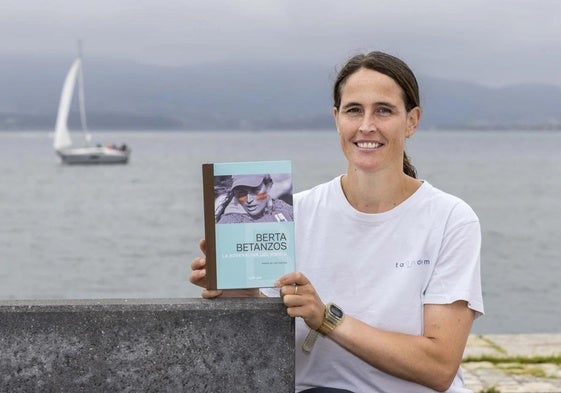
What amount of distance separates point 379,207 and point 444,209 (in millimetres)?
173

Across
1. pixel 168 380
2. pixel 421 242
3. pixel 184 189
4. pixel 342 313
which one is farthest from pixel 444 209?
pixel 184 189

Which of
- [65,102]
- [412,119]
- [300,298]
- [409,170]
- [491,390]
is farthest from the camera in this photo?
[65,102]

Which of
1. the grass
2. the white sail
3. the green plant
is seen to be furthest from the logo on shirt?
the white sail

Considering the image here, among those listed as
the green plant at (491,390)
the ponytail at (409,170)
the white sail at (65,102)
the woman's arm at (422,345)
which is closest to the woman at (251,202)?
the woman's arm at (422,345)

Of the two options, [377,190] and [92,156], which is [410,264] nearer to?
[377,190]

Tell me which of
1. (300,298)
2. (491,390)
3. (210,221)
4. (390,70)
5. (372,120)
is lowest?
(491,390)

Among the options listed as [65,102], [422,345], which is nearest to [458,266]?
[422,345]

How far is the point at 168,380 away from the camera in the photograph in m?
2.71

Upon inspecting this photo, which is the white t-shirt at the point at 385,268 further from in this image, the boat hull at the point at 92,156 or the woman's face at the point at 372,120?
the boat hull at the point at 92,156

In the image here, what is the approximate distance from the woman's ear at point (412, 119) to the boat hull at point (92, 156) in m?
64.2

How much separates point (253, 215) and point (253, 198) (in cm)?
4

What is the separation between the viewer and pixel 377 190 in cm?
284

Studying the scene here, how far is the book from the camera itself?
2613 millimetres

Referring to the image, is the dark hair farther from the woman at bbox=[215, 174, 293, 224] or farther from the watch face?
the watch face
